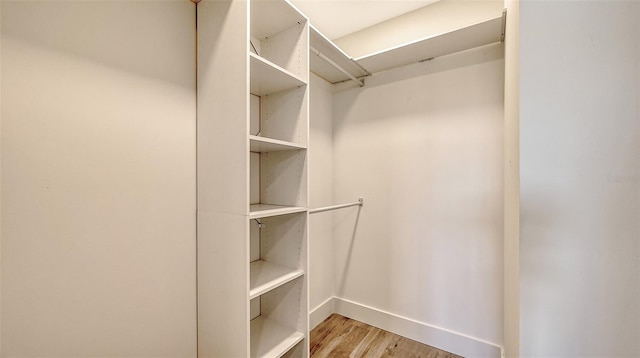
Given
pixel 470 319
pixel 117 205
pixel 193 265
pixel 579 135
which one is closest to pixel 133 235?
pixel 117 205

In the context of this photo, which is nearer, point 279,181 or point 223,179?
point 223,179

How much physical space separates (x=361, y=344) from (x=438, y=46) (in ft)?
7.89

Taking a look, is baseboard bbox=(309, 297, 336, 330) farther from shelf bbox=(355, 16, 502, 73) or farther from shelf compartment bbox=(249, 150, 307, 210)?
shelf bbox=(355, 16, 502, 73)

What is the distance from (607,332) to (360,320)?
76.7 inches

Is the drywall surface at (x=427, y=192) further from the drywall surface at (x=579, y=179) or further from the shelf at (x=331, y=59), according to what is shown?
the drywall surface at (x=579, y=179)

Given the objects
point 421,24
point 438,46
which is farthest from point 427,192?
point 421,24

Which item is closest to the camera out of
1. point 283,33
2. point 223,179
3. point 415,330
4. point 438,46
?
point 223,179

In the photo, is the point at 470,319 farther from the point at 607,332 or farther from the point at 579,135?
the point at 579,135

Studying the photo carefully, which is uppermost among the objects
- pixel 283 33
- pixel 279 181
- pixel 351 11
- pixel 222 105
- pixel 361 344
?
pixel 351 11

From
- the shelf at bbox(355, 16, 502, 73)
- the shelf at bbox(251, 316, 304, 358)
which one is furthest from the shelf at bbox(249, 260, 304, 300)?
the shelf at bbox(355, 16, 502, 73)

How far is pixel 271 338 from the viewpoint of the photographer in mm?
1393

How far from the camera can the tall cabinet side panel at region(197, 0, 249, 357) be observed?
1.15 meters

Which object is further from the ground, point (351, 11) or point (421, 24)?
point (351, 11)

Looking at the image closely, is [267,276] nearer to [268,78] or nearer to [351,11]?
[268,78]
